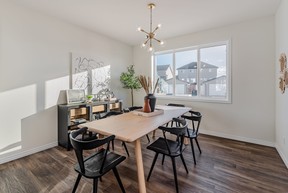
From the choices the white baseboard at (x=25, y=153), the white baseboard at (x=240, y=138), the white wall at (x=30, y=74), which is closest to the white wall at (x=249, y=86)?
the white baseboard at (x=240, y=138)

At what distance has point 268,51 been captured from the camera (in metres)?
3.02

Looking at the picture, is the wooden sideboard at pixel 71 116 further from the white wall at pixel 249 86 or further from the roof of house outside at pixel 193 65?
the white wall at pixel 249 86

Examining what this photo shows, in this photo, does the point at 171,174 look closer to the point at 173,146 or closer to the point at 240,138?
the point at 173,146

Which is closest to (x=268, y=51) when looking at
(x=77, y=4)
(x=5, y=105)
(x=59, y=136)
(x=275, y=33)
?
(x=275, y=33)

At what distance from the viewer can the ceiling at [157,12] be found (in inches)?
100.0

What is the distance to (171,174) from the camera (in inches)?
84.0

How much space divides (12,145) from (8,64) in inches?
55.4

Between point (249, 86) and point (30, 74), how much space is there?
452 centimetres

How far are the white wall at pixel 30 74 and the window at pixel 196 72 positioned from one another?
252 cm

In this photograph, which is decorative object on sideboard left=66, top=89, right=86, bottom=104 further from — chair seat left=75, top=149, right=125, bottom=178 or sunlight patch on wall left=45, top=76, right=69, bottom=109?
chair seat left=75, top=149, right=125, bottom=178

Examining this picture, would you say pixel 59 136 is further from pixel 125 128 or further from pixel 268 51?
pixel 268 51

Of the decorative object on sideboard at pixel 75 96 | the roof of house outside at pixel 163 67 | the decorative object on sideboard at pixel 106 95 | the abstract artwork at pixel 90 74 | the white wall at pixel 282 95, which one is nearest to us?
the white wall at pixel 282 95

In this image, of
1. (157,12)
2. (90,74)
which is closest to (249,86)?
(157,12)

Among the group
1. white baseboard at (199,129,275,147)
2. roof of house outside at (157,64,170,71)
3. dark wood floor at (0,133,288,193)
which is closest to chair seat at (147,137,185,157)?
dark wood floor at (0,133,288,193)
